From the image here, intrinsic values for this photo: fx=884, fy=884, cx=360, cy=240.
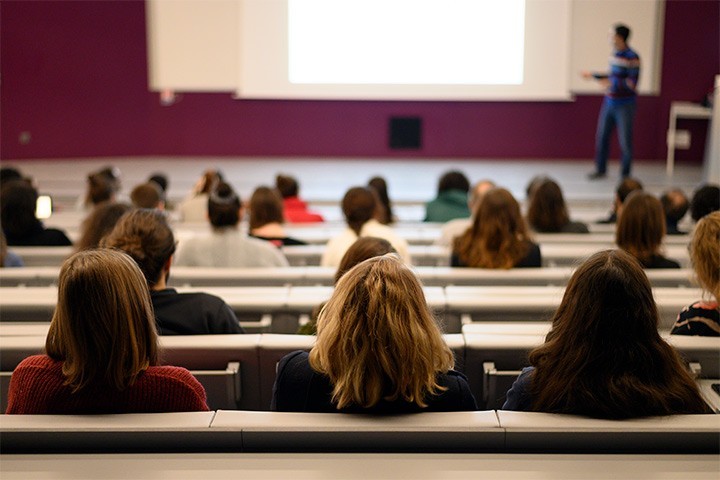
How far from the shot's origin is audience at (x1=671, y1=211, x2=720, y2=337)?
2496mm

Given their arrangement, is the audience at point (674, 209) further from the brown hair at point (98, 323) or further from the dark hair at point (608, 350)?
the brown hair at point (98, 323)

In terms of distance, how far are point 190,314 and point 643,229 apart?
6.01 feet

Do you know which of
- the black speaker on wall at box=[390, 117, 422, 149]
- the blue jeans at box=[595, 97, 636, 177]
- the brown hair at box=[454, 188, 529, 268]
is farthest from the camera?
the black speaker on wall at box=[390, 117, 422, 149]

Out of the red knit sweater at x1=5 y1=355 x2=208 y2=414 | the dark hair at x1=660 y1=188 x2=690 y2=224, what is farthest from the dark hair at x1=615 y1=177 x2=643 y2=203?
the red knit sweater at x1=5 y1=355 x2=208 y2=414

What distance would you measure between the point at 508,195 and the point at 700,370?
4.79ft

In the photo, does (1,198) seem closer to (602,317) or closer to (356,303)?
(356,303)

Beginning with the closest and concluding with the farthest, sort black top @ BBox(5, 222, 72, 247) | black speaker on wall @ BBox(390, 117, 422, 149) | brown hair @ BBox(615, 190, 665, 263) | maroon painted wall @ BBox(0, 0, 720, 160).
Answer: brown hair @ BBox(615, 190, 665, 263) < black top @ BBox(5, 222, 72, 247) < maroon painted wall @ BBox(0, 0, 720, 160) < black speaker on wall @ BBox(390, 117, 422, 149)

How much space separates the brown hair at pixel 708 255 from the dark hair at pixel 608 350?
67 centimetres

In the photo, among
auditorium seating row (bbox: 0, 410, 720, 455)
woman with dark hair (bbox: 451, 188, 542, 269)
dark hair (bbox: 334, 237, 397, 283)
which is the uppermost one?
dark hair (bbox: 334, 237, 397, 283)

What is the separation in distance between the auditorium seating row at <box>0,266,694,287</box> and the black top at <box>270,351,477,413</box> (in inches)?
51.1

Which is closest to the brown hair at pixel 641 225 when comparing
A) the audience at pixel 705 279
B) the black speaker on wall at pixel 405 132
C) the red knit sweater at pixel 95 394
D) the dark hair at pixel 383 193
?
the audience at pixel 705 279

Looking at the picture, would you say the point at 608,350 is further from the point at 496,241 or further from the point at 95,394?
the point at 496,241

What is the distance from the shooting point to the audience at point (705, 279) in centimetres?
250

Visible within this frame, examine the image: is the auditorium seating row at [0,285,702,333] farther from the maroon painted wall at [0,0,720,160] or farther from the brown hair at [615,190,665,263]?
the maroon painted wall at [0,0,720,160]
